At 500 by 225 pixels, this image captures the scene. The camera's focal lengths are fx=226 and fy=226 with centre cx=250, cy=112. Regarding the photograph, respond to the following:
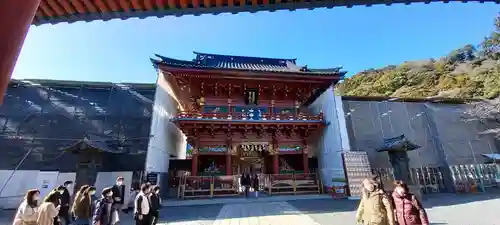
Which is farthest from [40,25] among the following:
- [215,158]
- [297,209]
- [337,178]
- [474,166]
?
[474,166]

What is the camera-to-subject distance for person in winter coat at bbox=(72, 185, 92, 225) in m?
5.70

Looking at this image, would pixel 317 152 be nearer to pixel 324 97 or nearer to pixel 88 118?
pixel 324 97

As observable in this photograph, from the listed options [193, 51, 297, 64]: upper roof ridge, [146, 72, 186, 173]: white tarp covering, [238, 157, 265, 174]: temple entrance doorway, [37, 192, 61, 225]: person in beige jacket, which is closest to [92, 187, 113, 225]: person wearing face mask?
[37, 192, 61, 225]: person in beige jacket

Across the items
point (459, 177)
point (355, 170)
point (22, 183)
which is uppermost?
point (355, 170)

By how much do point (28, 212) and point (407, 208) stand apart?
268 inches

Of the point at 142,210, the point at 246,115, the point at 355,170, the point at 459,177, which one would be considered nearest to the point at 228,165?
the point at 246,115

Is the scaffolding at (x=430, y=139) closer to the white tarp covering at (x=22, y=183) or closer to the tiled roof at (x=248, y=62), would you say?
the tiled roof at (x=248, y=62)

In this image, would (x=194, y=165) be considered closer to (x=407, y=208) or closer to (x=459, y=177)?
(x=407, y=208)

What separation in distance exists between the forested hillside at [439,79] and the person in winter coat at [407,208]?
19.5 metres

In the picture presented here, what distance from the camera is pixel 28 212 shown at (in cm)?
415

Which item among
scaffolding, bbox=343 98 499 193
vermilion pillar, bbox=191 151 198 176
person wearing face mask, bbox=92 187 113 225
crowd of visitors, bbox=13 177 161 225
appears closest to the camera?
crowd of visitors, bbox=13 177 161 225

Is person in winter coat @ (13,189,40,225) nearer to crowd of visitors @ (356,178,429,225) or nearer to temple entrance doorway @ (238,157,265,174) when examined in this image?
crowd of visitors @ (356,178,429,225)

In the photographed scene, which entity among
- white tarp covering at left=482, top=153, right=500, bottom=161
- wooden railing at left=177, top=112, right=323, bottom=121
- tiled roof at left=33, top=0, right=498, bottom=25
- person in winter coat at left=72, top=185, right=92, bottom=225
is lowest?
person in winter coat at left=72, top=185, right=92, bottom=225

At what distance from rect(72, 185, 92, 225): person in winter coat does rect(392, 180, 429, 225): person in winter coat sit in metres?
7.04
